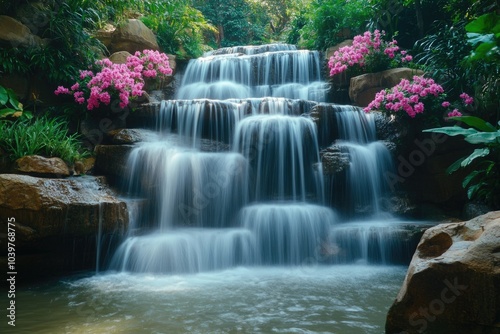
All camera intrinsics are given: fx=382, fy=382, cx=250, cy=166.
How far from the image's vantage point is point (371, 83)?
26.8ft

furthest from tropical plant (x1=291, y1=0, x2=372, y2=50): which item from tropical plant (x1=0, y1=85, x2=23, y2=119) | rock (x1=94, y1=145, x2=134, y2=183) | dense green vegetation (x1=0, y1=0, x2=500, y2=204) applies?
tropical plant (x1=0, y1=85, x2=23, y2=119)

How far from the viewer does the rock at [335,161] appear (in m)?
6.18

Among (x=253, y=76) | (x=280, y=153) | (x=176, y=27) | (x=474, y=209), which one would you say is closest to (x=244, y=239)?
(x=280, y=153)

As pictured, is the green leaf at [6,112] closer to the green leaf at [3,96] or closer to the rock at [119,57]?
the green leaf at [3,96]

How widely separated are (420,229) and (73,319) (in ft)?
13.8

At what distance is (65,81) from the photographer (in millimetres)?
7250

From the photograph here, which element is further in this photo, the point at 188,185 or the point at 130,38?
the point at 130,38

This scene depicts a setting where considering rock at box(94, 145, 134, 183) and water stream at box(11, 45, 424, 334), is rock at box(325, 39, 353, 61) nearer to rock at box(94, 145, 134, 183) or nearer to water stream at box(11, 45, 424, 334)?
water stream at box(11, 45, 424, 334)

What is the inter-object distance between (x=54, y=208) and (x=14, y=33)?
14.2 ft

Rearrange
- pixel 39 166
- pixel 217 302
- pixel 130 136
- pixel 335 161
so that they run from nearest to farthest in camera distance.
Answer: pixel 217 302, pixel 39 166, pixel 335 161, pixel 130 136

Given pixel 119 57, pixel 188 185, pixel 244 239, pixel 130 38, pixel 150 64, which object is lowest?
pixel 244 239

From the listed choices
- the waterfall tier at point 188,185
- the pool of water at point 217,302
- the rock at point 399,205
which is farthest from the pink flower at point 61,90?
the rock at point 399,205

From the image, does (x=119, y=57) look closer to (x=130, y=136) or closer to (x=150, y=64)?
(x=150, y=64)

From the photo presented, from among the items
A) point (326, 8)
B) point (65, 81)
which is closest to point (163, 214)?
point (65, 81)
